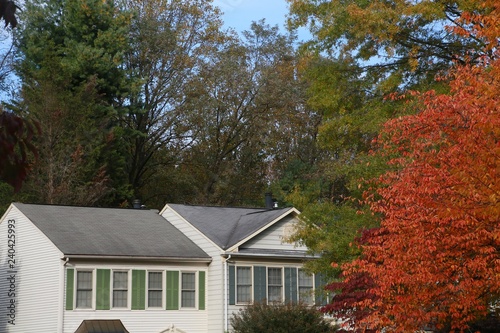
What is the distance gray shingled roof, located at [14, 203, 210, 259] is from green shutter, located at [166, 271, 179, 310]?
33.1 inches

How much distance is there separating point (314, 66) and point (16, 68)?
25.7m

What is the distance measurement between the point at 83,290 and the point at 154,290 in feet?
9.59

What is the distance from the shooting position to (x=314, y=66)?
2542 cm

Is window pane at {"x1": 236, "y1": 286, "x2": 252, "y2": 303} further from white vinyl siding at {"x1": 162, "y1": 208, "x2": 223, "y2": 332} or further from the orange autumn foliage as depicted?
the orange autumn foliage

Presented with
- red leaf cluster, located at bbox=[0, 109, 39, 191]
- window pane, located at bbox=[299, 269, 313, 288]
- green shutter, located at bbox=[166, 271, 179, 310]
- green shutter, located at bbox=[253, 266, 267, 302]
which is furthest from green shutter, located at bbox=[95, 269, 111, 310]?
red leaf cluster, located at bbox=[0, 109, 39, 191]

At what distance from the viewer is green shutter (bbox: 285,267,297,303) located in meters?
34.7

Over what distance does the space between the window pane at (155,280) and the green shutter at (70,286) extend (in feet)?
10.6

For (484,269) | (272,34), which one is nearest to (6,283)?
(484,269)

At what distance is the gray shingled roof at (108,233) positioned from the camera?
32.0 metres

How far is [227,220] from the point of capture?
3681cm

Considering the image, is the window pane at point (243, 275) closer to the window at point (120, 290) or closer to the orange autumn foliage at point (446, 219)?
the window at point (120, 290)

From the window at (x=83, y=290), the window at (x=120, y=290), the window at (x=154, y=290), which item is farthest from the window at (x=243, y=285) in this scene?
the window at (x=83, y=290)

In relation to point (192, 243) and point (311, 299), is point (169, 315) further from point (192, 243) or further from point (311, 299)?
point (311, 299)

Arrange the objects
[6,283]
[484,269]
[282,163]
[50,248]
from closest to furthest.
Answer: [484,269], [50,248], [6,283], [282,163]
